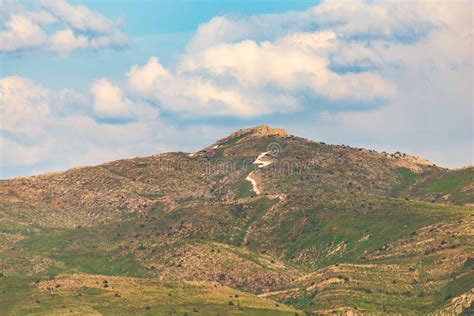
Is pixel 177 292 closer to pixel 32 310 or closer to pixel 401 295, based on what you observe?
pixel 32 310

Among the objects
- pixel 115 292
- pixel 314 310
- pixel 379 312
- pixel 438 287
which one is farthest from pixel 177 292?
pixel 438 287

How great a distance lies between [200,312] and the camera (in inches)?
7170

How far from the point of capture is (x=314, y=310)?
630ft

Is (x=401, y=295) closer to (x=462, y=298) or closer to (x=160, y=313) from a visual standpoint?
(x=462, y=298)

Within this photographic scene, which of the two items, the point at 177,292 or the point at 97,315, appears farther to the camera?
the point at 177,292

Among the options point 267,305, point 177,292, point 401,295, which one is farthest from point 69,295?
point 401,295

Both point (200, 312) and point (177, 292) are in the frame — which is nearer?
point (200, 312)

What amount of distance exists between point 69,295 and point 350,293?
65.4 metres

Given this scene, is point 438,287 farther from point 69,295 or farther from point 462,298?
point 69,295

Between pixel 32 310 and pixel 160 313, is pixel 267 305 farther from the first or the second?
pixel 32 310

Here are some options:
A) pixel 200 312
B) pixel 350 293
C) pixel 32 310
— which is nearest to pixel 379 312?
pixel 350 293

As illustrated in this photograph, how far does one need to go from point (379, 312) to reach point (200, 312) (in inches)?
1567

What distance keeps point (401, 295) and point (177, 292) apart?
52661mm

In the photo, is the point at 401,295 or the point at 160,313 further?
the point at 401,295
